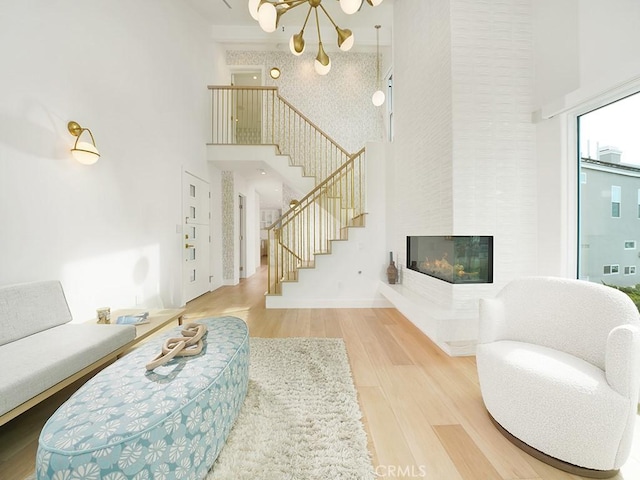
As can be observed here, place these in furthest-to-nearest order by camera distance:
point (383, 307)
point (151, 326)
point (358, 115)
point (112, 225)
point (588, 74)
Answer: point (358, 115) → point (383, 307) → point (112, 225) → point (151, 326) → point (588, 74)

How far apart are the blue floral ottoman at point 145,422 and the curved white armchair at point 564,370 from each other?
1.54m

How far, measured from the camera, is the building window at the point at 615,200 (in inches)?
84.4

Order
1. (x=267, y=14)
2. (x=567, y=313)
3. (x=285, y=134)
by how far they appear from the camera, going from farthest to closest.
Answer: (x=285, y=134) → (x=267, y=14) → (x=567, y=313)

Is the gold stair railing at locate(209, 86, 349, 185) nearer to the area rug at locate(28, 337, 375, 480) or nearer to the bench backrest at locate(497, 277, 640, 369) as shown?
the area rug at locate(28, 337, 375, 480)

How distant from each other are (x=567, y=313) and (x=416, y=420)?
1.10 metres

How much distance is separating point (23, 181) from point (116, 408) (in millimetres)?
2049

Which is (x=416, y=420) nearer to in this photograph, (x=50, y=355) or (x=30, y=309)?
(x=50, y=355)

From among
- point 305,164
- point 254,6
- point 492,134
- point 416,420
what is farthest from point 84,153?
point 305,164

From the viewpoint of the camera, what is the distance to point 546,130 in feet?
8.72

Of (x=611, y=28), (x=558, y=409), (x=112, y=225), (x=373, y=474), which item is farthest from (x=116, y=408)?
(x=611, y=28)

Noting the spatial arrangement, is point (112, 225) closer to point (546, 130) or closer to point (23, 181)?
point (23, 181)

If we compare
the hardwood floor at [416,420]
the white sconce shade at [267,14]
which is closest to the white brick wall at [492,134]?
the hardwood floor at [416,420]

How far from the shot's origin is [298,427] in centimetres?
155

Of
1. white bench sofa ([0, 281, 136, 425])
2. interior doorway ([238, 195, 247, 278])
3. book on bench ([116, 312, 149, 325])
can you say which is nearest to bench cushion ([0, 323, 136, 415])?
white bench sofa ([0, 281, 136, 425])
